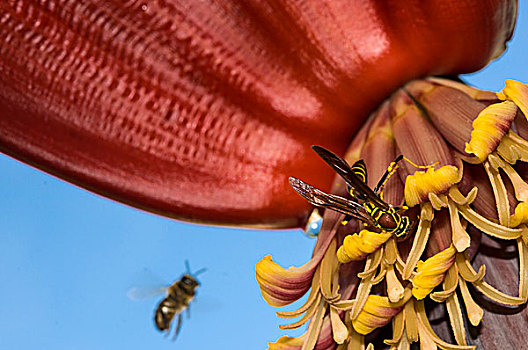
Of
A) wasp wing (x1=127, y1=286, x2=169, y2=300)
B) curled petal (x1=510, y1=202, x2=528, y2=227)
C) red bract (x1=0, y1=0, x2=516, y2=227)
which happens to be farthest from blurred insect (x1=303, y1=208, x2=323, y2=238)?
wasp wing (x1=127, y1=286, x2=169, y2=300)

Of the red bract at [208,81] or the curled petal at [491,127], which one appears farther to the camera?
the red bract at [208,81]

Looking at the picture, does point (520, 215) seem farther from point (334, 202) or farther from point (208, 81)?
point (208, 81)

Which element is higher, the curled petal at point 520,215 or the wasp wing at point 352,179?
the wasp wing at point 352,179

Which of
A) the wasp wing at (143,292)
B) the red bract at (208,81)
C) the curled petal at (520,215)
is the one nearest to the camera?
the curled petal at (520,215)

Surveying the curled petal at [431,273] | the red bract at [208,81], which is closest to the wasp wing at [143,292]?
the red bract at [208,81]

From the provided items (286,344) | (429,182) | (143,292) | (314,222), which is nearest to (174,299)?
(143,292)

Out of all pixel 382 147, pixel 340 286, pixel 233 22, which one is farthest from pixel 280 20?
pixel 340 286

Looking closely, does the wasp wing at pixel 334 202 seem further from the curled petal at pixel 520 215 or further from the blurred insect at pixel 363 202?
the curled petal at pixel 520 215

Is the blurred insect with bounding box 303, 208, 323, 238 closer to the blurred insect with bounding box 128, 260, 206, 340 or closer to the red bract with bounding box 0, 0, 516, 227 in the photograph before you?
the red bract with bounding box 0, 0, 516, 227
